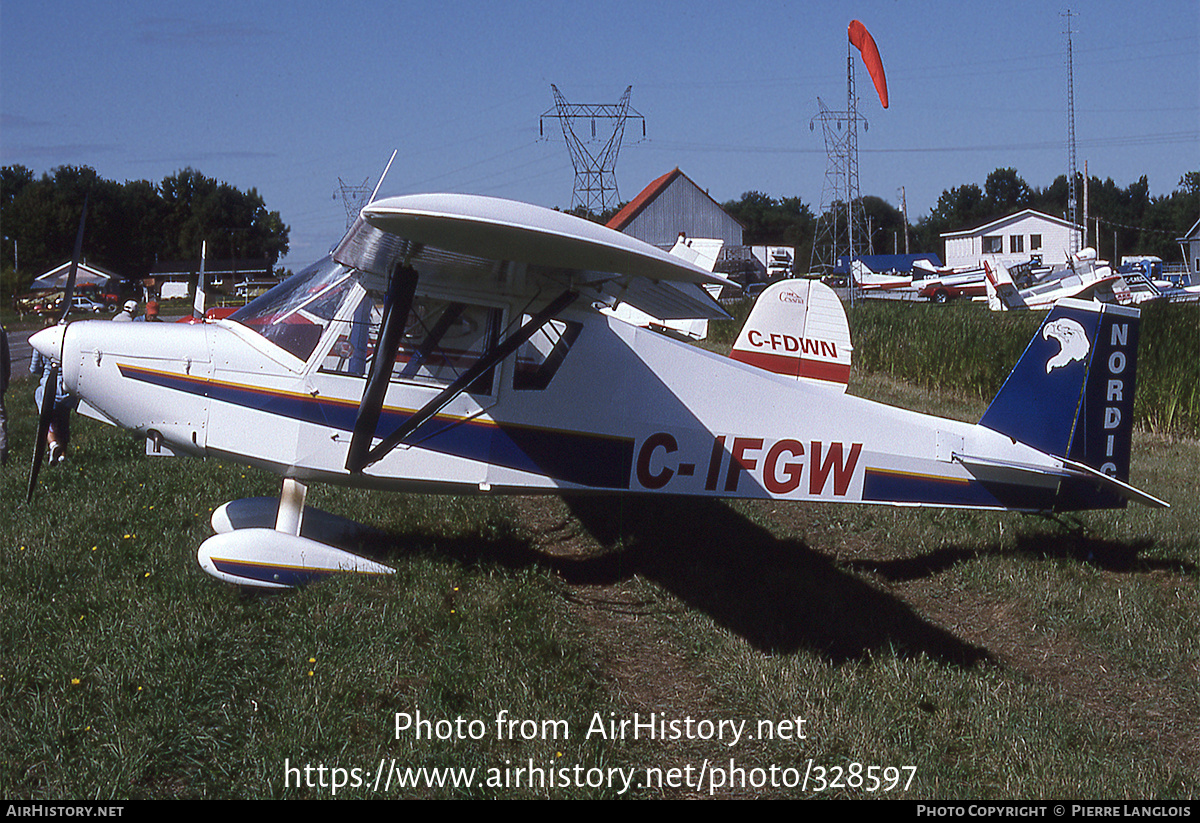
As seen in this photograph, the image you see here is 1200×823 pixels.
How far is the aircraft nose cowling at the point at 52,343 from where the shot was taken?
18.3ft

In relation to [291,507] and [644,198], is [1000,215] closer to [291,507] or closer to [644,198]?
[644,198]

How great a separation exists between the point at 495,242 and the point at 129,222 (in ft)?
271

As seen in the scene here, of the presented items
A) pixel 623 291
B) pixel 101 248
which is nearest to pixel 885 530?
pixel 623 291

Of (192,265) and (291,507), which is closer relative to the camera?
(291,507)

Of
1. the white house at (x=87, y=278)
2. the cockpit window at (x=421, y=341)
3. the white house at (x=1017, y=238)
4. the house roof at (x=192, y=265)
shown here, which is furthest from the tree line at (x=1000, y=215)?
the cockpit window at (x=421, y=341)

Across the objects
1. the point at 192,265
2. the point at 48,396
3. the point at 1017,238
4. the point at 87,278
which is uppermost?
the point at 1017,238

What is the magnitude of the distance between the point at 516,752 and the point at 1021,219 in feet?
253

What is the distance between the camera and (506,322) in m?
5.52

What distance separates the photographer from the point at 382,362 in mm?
5102

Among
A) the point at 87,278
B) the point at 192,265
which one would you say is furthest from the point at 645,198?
the point at 87,278

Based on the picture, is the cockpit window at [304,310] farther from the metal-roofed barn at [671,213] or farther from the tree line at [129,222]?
the tree line at [129,222]

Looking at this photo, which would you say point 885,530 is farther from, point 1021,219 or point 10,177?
point 10,177

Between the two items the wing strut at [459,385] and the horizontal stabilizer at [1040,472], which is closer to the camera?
the wing strut at [459,385]

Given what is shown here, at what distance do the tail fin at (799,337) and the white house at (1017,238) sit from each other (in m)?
65.9
